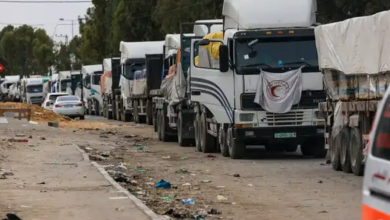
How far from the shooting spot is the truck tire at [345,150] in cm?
1869

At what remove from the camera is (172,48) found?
33094 mm

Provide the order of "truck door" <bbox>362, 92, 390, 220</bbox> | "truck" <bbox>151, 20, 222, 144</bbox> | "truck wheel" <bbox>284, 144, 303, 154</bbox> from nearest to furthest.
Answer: "truck door" <bbox>362, 92, 390, 220</bbox>, "truck wheel" <bbox>284, 144, 303, 154</bbox>, "truck" <bbox>151, 20, 222, 144</bbox>

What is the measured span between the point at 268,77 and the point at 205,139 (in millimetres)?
3638

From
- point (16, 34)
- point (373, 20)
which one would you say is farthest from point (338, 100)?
point (16, 34)

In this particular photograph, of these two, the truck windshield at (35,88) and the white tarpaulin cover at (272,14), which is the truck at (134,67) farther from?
the truck windshield at (35,88)

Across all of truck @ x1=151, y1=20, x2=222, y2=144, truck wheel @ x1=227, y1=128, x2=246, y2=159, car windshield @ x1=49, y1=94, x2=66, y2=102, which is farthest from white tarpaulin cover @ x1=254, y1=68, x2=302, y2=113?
car windshield @ x1=49, y1=94, x2=66, y2=102

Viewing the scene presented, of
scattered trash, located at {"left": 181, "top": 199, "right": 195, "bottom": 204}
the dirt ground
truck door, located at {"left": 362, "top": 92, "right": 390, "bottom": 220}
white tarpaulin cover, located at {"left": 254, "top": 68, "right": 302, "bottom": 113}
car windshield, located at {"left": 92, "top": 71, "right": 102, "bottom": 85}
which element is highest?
car windshield, located at {"left": 92, "top": 71, "right": 102, "bottom": 85}

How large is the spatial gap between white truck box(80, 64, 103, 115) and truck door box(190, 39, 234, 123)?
38.9 metres

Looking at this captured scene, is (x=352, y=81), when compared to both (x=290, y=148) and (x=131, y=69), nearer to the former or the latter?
(x=290, y=148)

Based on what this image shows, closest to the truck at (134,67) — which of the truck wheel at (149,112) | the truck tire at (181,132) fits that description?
the truck wheel at (149,112)

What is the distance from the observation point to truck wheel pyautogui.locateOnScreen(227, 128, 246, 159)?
22.9 m

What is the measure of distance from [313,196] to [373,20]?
3.77 meters

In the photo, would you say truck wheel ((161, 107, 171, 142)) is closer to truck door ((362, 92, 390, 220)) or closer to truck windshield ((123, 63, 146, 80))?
truck windshield ((123, 63, 146, 80))

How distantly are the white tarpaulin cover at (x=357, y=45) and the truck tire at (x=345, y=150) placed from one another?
1181 millimetres
